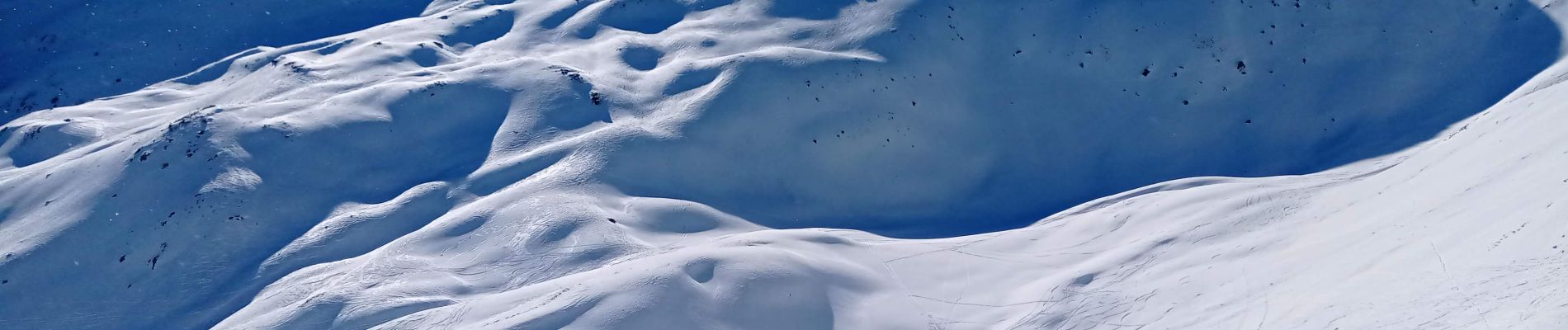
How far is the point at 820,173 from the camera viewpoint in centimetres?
1602

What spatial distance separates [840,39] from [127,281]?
10.9m

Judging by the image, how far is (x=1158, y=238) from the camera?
13125mm

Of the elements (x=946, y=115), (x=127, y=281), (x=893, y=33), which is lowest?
(x=127, y=281)

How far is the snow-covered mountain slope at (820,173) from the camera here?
456 inches

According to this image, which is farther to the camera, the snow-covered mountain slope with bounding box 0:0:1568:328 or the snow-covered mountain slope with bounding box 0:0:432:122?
the snow-covered mountain slope with bounding box 0:0:432:122

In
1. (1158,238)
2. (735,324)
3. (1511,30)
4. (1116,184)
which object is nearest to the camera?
(735,324)

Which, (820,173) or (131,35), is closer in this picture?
(820,173)

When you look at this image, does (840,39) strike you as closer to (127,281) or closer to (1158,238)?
(1158,238)

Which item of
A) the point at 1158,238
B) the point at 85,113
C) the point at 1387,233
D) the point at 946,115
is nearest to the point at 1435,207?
the point at 1387,233

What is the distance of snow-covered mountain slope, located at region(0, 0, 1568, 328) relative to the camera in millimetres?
11594

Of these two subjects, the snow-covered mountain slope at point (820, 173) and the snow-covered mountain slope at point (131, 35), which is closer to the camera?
the snow-covered mountain slope at point (820, 173)

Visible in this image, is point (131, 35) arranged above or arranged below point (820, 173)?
above

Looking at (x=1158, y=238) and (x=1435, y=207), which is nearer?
(x=1435, y=207)

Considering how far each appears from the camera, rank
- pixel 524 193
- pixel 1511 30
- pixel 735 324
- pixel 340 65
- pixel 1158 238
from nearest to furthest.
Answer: pixel 735 324 → pixel 1158 238 → pixel 524 193 → pixel 1511 30 → pixel 340 65
